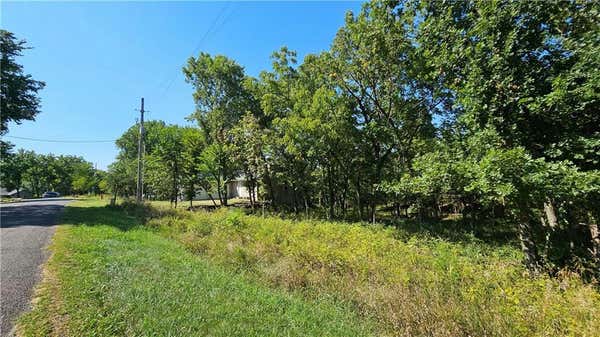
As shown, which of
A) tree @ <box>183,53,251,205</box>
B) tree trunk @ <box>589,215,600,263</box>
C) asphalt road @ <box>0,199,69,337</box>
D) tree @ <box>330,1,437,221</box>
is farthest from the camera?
tree @ <box>183,53,251,205</box>

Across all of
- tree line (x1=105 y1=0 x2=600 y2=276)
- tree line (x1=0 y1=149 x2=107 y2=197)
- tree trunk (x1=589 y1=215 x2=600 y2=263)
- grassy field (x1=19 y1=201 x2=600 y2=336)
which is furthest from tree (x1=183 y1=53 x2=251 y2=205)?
tree line (x1=0 y1=149 x2=107 y2=197)

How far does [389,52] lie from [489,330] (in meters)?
10.8

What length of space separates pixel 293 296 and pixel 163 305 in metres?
2.03

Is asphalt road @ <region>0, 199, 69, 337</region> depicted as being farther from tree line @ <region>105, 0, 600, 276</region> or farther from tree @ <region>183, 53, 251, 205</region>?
tree @ <region>183, 53, 251, 205</region>

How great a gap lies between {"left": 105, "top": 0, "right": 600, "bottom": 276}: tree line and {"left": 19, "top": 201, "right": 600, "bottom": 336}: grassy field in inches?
89.3

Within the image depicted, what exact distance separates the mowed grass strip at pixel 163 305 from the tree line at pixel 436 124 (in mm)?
4903

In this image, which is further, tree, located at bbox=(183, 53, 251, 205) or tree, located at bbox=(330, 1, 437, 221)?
tree, located at bbox=(183, 53, 251, 205)

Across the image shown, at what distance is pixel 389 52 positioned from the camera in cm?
1096

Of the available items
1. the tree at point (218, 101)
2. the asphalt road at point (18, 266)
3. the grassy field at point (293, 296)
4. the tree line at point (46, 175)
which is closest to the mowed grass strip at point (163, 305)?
the grassy field at point (293, 296)

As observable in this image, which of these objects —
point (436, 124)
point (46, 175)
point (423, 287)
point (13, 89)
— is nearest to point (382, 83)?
point (436, 124)

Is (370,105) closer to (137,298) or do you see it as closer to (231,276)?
(231,276)

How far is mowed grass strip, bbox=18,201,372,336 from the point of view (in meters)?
2.99

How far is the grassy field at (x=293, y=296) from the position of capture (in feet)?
9.57

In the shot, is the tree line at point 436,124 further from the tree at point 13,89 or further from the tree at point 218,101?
the tree at point 13,89
